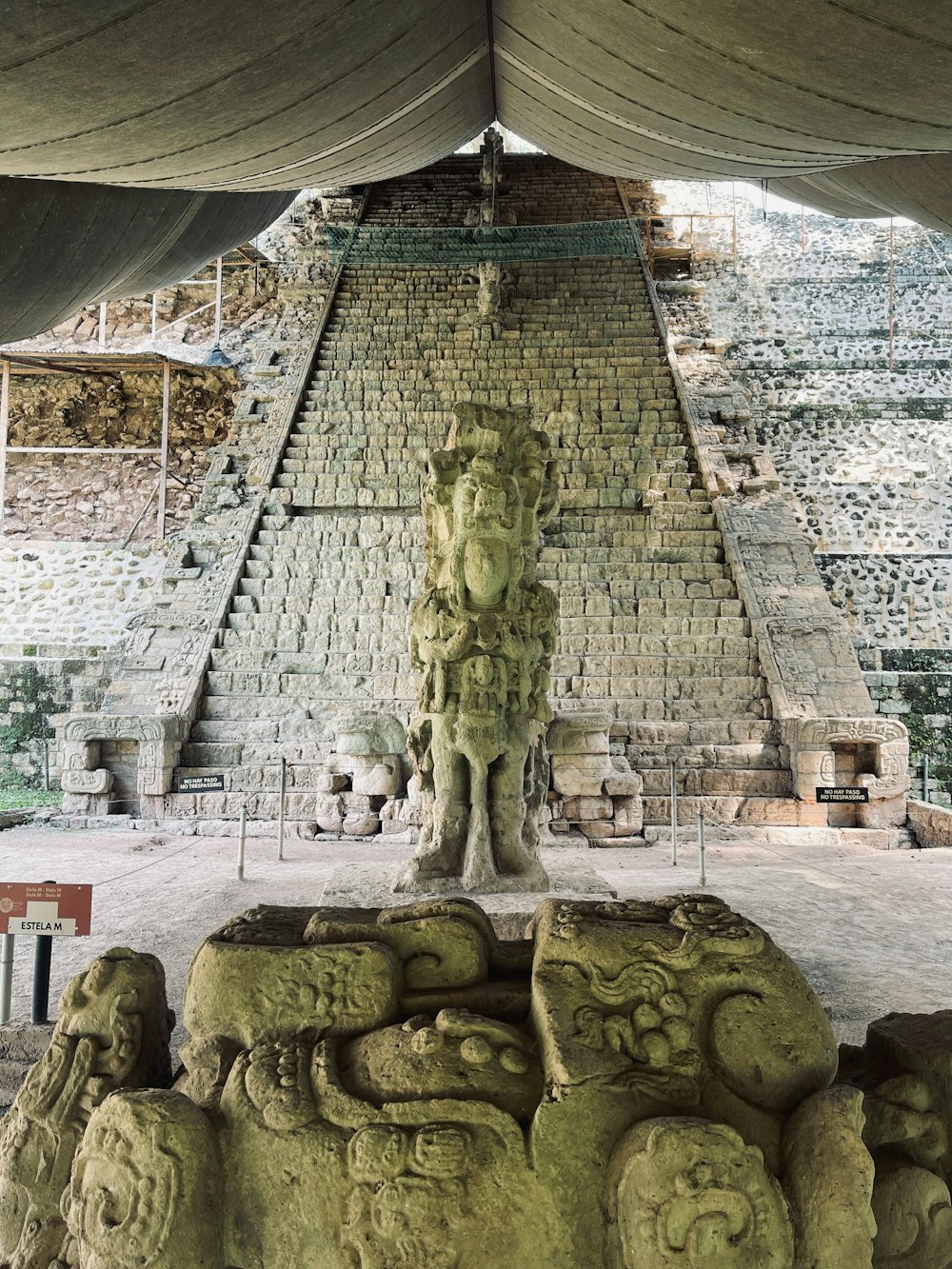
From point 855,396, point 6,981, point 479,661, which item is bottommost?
point 6,981

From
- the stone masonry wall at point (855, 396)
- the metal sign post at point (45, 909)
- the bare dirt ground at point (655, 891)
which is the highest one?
the stone masonry wall at point (855, 396)

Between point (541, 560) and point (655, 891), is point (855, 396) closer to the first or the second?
point (541, 560)

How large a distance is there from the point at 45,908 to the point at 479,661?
218cm

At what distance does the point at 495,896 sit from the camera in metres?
4.02

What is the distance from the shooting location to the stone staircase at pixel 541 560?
294 inches

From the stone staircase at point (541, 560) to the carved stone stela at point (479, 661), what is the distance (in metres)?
2.78

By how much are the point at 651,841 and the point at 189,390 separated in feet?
38.3

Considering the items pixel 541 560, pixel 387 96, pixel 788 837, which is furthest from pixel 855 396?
pixel 387 96

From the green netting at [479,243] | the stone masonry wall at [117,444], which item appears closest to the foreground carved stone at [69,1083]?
the stone masonry wall at [117,444]

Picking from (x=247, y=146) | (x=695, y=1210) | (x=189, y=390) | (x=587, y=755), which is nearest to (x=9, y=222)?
(x=247, y=146)

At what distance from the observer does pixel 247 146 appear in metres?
2.16

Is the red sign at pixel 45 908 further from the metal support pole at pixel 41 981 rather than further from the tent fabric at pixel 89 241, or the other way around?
the tent fabric at pixel 89 241

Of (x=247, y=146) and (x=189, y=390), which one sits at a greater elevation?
(x=189, y=390)

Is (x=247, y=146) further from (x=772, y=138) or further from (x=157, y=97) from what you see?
(x=772, y=138)
